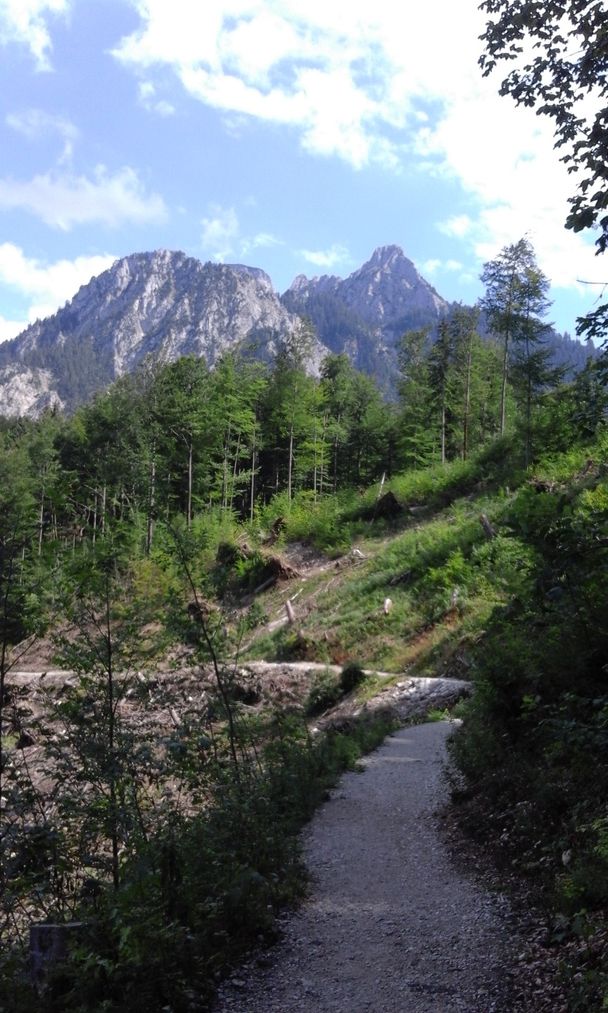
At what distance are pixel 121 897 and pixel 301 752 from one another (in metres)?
6.57

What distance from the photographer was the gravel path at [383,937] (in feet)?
13.7

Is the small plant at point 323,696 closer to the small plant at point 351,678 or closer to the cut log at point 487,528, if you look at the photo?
the small plant at point 351,678

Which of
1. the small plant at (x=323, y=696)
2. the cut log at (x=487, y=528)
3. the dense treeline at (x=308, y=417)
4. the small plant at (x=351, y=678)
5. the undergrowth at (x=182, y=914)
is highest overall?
the dense treeline at (x=308, y=417)

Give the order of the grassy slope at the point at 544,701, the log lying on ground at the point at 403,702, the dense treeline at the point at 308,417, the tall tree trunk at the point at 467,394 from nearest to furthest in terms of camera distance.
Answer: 1. the grassy slope at the point at 544,701
2. the log lying on ground at the point at 403,702
3. the dense treeline at the point at 308,417
4. the tall tree trunk at the point at 467,394

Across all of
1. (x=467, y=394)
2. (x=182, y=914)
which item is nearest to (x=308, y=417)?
(x=467, y=394)

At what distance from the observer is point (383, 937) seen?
5039 millimetres

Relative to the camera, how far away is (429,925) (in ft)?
16.8

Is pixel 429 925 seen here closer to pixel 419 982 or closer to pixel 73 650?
pixel 419 982

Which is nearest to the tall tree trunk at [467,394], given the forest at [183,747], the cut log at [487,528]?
the cut log at [487,528]

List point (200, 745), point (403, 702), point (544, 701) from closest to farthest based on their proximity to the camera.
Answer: point (200, 745) < point (544, 701) < point (403, 702)

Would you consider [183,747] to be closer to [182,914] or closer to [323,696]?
[182,914]

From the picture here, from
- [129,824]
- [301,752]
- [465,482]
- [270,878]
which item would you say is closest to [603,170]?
[129,824]

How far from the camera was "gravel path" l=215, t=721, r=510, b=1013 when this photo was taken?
165 inches

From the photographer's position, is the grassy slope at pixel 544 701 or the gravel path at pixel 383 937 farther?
the gravel path at pixel 383 937
